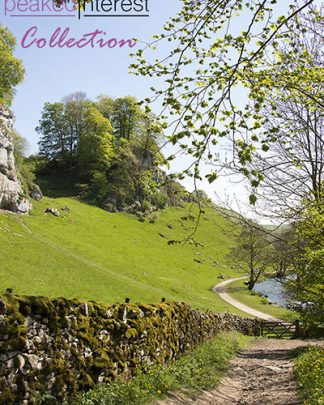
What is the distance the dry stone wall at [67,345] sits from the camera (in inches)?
259

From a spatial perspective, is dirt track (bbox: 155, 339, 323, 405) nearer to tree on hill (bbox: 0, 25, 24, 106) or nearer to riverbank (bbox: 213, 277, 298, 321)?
riverbank (bbox: 213, 277, 298, 321)

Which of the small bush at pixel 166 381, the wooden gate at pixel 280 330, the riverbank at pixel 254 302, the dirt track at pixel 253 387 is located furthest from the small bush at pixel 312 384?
the riverbank at pixel 254 302

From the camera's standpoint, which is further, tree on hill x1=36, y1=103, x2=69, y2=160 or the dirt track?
tree on hill x1=36, y1=103, x2=69, y2=160

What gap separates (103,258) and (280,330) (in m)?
22.4

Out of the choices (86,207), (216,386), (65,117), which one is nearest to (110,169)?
(86,207)

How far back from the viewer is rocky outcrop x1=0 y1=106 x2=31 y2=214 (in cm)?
4444

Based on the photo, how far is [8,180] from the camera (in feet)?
151

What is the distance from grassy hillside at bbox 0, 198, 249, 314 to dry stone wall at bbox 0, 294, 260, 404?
9.71 ft

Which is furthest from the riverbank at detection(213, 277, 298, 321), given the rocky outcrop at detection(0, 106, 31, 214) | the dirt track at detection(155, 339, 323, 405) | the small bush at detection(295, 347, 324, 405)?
the small bush at detection(295, 347, 324, 405)

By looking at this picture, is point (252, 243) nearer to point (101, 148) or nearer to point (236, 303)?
point (236, 303)

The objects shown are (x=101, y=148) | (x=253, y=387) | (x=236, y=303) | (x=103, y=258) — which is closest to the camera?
(x=253, y=387)

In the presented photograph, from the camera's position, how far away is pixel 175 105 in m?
6.10

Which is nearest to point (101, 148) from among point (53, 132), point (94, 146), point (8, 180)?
point (94, 146)

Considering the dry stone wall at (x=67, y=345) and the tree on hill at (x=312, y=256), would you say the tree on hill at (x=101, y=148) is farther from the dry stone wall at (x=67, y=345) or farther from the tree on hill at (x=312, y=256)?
the dry stone wall at (x=67, y=345)
